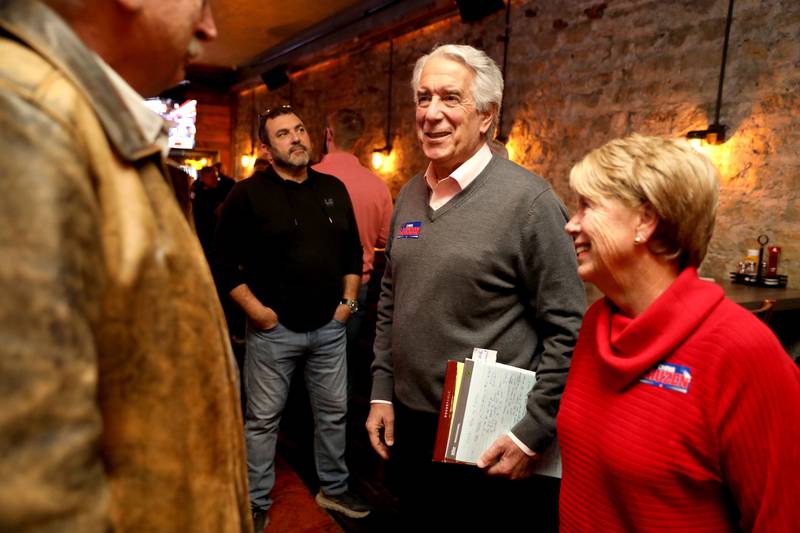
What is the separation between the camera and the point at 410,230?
65.5 inches

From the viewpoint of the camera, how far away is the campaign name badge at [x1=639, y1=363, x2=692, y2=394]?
1.04 m

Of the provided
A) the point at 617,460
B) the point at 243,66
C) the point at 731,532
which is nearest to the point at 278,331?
the point at 617,460

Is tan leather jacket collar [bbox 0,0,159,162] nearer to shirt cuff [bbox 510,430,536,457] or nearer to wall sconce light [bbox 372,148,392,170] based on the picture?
shirt cuff [bbox 510,430,536,457]

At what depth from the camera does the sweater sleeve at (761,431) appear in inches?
38.5

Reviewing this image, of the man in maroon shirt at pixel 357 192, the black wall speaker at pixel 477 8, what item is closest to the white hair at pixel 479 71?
the man in maroon shirt at pixel 357 192

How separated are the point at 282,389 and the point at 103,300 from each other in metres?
2.12

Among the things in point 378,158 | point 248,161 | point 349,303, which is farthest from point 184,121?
point 349,303

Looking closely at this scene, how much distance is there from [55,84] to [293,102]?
9951 millimetres

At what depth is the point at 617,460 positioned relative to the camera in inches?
43.2

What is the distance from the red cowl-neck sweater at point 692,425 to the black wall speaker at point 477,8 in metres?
5.27

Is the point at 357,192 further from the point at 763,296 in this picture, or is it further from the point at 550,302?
the point at 763,296

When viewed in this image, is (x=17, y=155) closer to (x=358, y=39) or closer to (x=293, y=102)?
(x=358, y=39)

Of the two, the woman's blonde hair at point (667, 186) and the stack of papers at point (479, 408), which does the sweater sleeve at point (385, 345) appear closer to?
the stack of papers at point (479, 408)

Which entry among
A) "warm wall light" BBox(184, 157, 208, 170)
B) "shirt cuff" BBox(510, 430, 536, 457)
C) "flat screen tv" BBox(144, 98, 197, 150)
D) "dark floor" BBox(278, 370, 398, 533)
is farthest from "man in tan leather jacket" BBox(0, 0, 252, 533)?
"warm wall light" BBox(184, 157, 208, 170)
